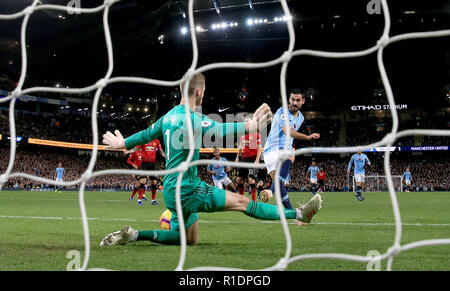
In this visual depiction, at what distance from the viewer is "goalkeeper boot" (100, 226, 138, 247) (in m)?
3.69

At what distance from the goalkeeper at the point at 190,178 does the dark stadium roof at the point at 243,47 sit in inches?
468

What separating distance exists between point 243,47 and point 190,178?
27645 millimetres

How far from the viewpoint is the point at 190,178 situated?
3461mm

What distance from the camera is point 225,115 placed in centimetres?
3941

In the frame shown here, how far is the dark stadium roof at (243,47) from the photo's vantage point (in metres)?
19.9

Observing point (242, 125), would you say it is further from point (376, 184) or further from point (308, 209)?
point (376, 184)

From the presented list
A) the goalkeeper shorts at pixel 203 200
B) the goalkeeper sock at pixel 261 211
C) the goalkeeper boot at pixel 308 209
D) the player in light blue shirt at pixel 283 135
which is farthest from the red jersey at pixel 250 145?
the goalkeeper shorts at pixel 203 200

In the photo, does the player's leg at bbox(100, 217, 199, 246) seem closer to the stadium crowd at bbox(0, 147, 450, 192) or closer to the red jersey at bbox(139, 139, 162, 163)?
the red jersey at bbox(139, 139, 162, 163)

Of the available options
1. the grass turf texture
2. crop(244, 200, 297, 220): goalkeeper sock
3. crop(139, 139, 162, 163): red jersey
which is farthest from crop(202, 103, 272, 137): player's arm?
crop(139, 139, 162, 163): red jersey

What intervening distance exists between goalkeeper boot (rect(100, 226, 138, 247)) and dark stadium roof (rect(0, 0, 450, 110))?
12.2 metres

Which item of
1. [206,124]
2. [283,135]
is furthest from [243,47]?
[206,124]
